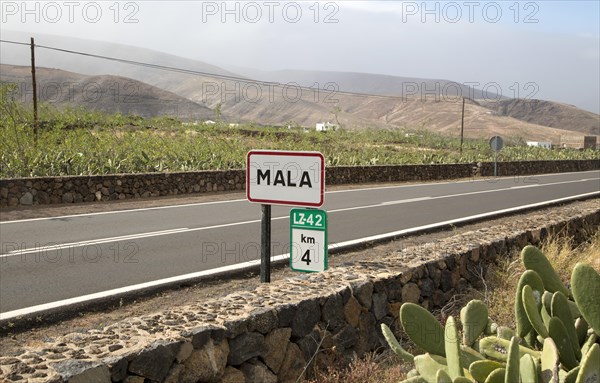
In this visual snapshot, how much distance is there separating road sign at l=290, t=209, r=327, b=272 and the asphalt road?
3.09 meters

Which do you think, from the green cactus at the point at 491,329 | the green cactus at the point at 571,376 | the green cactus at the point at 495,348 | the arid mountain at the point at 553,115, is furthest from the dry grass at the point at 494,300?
the arid mountain at the point at 553,115

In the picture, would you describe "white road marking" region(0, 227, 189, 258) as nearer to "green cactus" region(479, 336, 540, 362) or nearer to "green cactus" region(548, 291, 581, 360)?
"green cactus" region(479, 336, 540, 362)

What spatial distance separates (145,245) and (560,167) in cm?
3746

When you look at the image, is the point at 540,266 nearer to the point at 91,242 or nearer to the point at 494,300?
the point at 494,300

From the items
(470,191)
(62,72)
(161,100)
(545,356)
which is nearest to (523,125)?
(161,100)

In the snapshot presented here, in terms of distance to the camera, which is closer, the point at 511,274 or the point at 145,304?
the point at 145,304

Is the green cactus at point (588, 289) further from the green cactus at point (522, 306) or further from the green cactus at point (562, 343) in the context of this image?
the green cactus at point (522, 306)

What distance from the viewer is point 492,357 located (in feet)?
12.2

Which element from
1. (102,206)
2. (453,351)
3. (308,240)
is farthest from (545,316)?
(102,206)

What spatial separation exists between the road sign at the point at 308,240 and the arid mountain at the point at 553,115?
17708 centimetres

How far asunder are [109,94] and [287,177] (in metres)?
130

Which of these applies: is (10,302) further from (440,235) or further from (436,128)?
(436,128)

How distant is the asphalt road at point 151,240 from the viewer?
7.62m

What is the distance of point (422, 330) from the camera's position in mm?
3762
